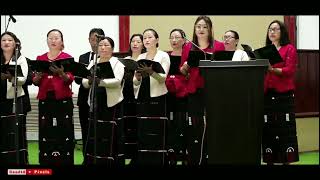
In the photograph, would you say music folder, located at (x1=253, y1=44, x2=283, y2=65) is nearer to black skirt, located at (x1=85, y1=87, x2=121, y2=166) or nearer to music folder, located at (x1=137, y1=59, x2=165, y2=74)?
music folder, located at (x1=137, y1=59, x2=165, y2=74)

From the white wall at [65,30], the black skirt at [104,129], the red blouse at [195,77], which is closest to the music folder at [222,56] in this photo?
the red blouse at [195,77]

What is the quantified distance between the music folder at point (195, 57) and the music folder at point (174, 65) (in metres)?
0.38

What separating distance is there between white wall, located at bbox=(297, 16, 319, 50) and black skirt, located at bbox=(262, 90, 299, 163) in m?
2.67

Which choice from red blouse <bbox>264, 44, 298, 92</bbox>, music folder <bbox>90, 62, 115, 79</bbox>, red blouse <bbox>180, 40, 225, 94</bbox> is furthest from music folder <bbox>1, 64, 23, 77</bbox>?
red blouse <bbox>264, 44, 298, 92</bbox>

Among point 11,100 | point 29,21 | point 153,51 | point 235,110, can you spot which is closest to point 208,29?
point 153,51

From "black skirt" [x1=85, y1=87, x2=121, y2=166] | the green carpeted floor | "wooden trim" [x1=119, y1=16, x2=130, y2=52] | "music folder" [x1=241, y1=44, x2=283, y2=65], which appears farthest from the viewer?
"wooden trim" [x1=119, y1=16, x2=130, y2=52]

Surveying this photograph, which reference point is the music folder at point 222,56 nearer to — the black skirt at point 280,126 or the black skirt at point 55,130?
the black skirt at point 280,126

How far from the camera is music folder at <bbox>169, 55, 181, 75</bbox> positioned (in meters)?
4.78

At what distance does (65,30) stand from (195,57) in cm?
363

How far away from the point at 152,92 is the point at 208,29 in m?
0.79

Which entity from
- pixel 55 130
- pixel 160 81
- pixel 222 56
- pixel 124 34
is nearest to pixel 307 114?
pixel 160 81

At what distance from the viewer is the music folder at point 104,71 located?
447cm
